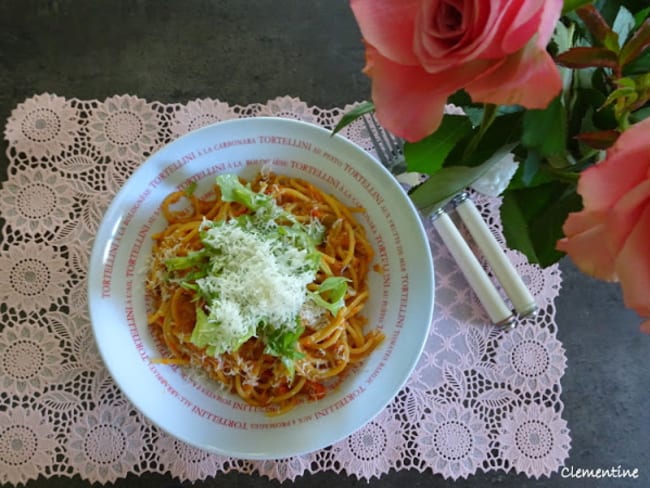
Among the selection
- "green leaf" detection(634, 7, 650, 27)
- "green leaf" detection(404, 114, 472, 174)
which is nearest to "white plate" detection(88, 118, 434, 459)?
"green leaf" detection(404, 114, 472, 174)

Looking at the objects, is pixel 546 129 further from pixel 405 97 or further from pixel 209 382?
pixel 209 382

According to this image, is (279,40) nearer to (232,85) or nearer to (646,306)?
(232,85)

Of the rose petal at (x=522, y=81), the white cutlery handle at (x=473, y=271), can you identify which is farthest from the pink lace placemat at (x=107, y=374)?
the rose petal at (x=522, y=81)

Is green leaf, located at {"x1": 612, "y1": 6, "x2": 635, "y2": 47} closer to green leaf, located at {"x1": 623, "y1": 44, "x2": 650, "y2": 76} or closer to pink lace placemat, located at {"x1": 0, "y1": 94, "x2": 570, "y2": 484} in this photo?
green leaf, located at {"x1": 623, "y1": 44, "x2": 650, "y2": 76}

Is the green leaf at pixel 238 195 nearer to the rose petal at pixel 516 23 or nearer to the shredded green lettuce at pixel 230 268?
the shredded green lettuce at pixel 230 268

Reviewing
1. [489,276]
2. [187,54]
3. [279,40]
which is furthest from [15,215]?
[489,276]

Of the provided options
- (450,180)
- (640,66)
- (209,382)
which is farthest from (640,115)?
(209,382)

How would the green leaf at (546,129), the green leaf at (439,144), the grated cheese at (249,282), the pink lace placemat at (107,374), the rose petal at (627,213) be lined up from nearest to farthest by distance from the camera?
the rose petal at (627,213) → the green leaf at (546,129) → the green leaf at (439,144) → the grated cheese at (249,282) → the pink lace placemat at (107,374)
